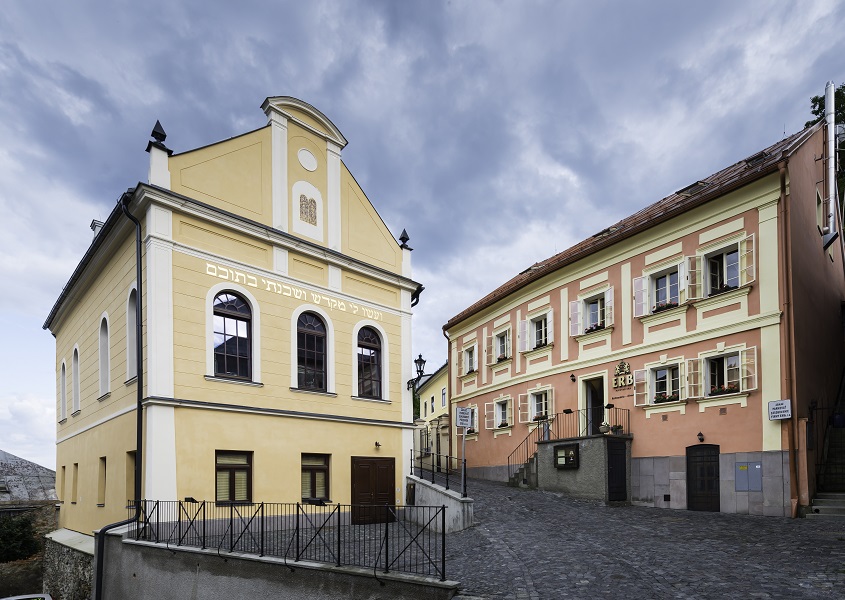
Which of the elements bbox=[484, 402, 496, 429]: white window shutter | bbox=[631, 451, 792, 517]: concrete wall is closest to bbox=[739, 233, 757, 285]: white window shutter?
bbox=[631, 451, 792, 517]: concrete wall

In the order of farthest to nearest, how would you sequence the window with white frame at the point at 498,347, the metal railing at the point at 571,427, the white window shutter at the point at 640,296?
the window with white frame at the point at 498,347 → the metal railing at the point at 571,427 → the white window shutter at the point at 640,296

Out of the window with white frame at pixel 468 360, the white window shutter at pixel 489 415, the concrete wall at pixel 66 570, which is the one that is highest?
the window with white frame at pixel 468 360

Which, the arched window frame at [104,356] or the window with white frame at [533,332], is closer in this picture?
the arched window frame at [104,356]

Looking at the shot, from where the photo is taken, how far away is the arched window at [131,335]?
15742 mm

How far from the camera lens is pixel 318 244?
714 inches

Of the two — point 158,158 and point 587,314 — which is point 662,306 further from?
point 158,158

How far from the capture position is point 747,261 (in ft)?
53.2

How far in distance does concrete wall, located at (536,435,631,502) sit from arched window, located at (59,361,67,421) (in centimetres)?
1679

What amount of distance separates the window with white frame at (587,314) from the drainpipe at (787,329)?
5919 millimetres

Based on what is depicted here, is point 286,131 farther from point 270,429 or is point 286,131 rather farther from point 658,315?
point 658,315

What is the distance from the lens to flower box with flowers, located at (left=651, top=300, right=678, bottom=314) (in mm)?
18016

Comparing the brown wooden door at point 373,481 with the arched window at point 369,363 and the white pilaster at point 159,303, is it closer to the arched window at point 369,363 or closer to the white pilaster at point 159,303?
the arched window at point 369,363

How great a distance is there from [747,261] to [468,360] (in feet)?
49.2

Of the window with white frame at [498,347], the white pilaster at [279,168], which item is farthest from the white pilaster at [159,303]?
the window with white frame at [498,347]
